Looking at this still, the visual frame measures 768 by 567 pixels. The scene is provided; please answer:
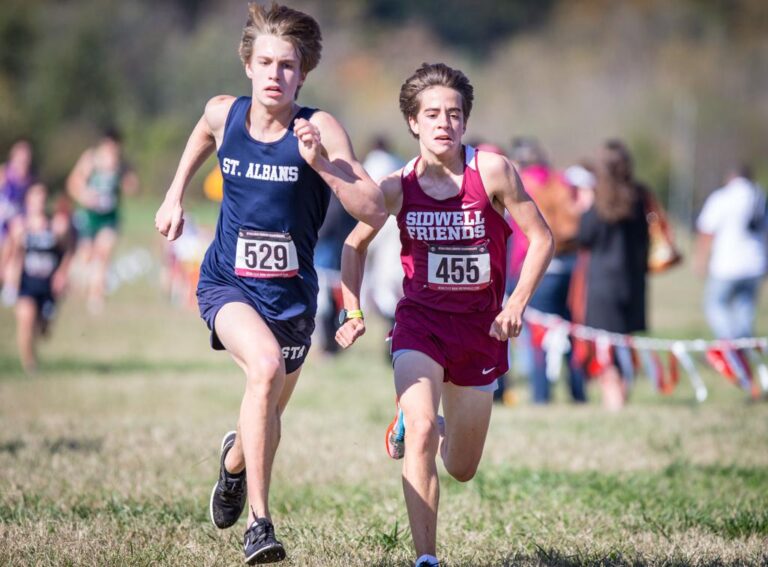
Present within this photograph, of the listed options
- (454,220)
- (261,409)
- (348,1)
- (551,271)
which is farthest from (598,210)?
(348,1)

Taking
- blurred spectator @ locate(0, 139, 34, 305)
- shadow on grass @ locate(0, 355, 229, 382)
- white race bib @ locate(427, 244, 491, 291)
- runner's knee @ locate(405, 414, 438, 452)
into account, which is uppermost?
blurred spectator @ locate(0, 139, 34, 305)

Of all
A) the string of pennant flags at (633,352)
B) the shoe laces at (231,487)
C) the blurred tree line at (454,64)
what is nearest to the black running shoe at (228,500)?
the shoe laces at (231,487)

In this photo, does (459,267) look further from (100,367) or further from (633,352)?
(100,367)

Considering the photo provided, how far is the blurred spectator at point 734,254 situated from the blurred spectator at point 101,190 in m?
10.1

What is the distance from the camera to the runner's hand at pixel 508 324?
5078mm

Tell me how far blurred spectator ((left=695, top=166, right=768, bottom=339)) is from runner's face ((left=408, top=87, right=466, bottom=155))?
826 centimetres

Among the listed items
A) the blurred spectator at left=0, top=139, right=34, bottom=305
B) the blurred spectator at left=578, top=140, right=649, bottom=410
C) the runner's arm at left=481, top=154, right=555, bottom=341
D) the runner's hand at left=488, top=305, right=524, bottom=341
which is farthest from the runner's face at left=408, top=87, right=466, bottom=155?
the blurred spectator at left=0, top=139, right=34, bottom=305

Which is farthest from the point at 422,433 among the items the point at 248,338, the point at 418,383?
the point at 248,338

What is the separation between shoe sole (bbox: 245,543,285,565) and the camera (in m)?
4.62

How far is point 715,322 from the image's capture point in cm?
1323

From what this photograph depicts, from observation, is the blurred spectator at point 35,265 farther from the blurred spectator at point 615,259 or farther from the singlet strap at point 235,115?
the singlet strap at point 235,115

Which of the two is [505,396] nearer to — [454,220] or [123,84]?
[454,220]

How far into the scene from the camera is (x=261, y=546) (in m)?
4.63

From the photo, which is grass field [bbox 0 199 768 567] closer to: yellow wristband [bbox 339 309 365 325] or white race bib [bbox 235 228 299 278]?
yellow wristband [bbox 339 309 365 325]
